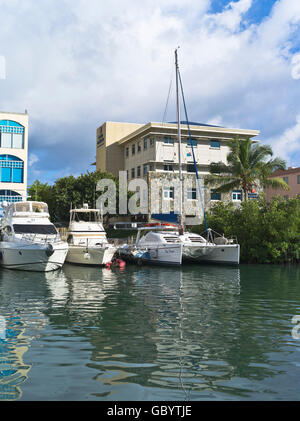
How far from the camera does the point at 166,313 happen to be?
504 inches

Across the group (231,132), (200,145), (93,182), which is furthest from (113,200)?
(231,132)

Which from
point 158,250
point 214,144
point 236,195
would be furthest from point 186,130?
point 158,250

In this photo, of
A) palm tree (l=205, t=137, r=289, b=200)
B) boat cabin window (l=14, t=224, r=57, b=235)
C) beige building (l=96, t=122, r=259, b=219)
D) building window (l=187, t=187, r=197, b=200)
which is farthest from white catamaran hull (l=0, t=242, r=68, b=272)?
building window (l=187, t=187, r=197, b=200)

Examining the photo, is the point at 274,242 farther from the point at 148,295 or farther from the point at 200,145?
the point at 200,145

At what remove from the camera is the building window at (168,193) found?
5553 centimetres

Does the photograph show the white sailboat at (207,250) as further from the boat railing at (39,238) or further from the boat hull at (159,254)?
the boat railing at (39,238)

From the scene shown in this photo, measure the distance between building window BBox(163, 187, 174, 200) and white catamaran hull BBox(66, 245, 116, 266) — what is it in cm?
2676

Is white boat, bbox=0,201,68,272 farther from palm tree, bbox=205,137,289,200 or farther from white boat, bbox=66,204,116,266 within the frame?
palm tree, bbox=205,137,289,200

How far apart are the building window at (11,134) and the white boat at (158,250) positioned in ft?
101

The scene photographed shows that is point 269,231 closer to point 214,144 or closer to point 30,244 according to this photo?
point 30,244

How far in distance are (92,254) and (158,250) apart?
458 centimetres

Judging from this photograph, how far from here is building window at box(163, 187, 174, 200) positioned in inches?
2186
